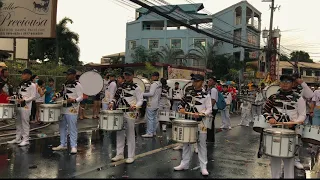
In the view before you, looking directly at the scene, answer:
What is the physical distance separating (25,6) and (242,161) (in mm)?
11681

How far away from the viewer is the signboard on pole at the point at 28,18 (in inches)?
579

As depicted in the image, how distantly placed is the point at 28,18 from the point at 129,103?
31.6 feet

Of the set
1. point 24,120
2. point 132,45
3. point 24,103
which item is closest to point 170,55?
point 132,45

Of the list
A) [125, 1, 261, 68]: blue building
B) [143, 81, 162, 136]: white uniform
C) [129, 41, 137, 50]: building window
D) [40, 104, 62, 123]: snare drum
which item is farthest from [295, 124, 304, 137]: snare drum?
[129, 41, 137, 50]: building window

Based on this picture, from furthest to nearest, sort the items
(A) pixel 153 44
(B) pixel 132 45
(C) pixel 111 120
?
(B) pixel 132 45 → (A) pixel 153 44 → (C) pixel 111 120

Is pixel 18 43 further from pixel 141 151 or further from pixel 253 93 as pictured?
pixel 141 151

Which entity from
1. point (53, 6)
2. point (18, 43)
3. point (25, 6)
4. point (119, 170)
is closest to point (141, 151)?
point (119, 170)

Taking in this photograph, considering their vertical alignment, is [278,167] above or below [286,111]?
below

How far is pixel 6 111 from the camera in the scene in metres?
8.70

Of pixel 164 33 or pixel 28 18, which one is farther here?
pixel 164 33

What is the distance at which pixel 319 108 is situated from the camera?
1184 centimetres

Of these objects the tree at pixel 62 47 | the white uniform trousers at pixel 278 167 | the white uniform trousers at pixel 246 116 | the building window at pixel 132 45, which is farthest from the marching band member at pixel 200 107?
the building window at pixel 132 45

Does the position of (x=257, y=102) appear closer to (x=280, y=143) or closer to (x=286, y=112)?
(x=286, y=112)

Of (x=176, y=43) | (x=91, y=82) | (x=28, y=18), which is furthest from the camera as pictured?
(x=176, y=43)
